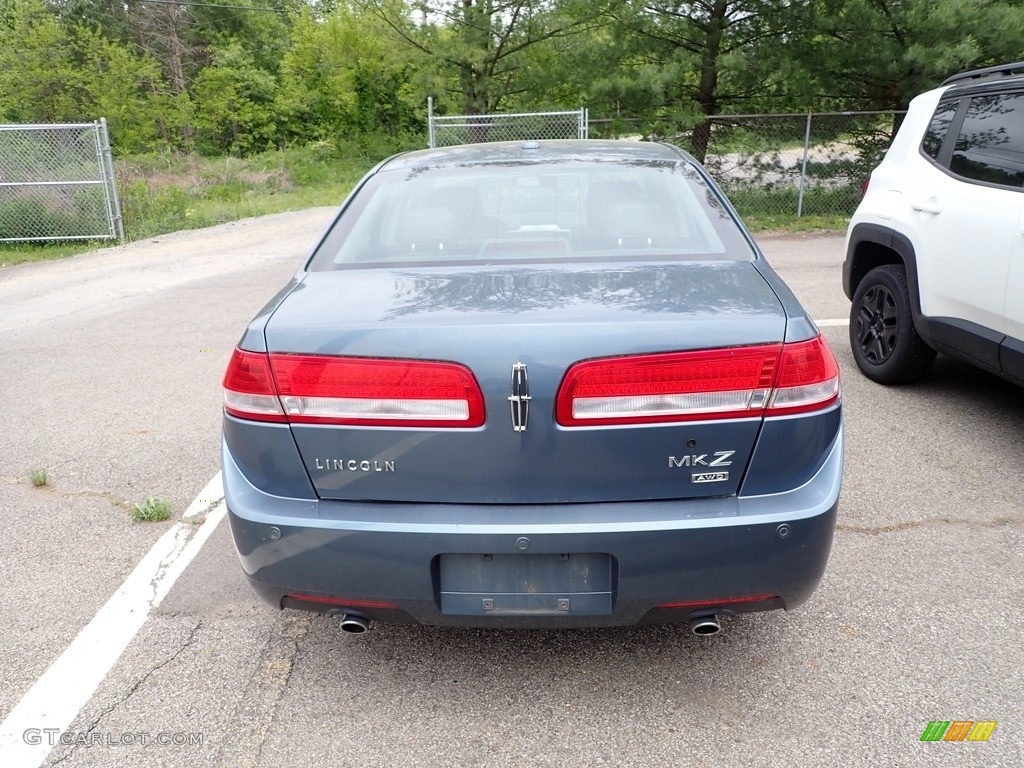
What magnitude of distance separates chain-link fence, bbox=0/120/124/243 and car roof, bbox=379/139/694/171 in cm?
1056

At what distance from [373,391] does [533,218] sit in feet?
3.82

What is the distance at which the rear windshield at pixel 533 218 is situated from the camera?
107 inches

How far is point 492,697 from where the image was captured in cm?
245

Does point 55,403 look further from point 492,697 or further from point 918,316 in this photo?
point 918,316

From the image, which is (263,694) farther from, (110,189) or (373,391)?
(110,189)

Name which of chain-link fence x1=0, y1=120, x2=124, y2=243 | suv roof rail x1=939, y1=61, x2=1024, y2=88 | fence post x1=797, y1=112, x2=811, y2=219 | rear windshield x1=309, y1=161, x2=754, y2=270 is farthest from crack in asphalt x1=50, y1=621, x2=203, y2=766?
fence post x1=797, y1=112, x2=811, y2=219

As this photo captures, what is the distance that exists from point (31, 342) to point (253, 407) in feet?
19.5

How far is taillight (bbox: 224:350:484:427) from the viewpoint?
6.70 ft

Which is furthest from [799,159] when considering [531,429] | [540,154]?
[531,429]

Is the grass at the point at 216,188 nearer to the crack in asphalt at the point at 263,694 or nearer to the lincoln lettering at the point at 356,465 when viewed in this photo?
the crack in asphalt at the point at 263,694

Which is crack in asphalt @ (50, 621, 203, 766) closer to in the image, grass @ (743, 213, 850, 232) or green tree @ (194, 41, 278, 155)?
grass @ (743, 213, 850, 232)

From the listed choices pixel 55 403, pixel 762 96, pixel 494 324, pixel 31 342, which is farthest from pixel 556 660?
pixel 762 96

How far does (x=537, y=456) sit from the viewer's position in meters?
2.06

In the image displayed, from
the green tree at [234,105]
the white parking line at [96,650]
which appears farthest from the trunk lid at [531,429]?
the green tree at [234,105]
